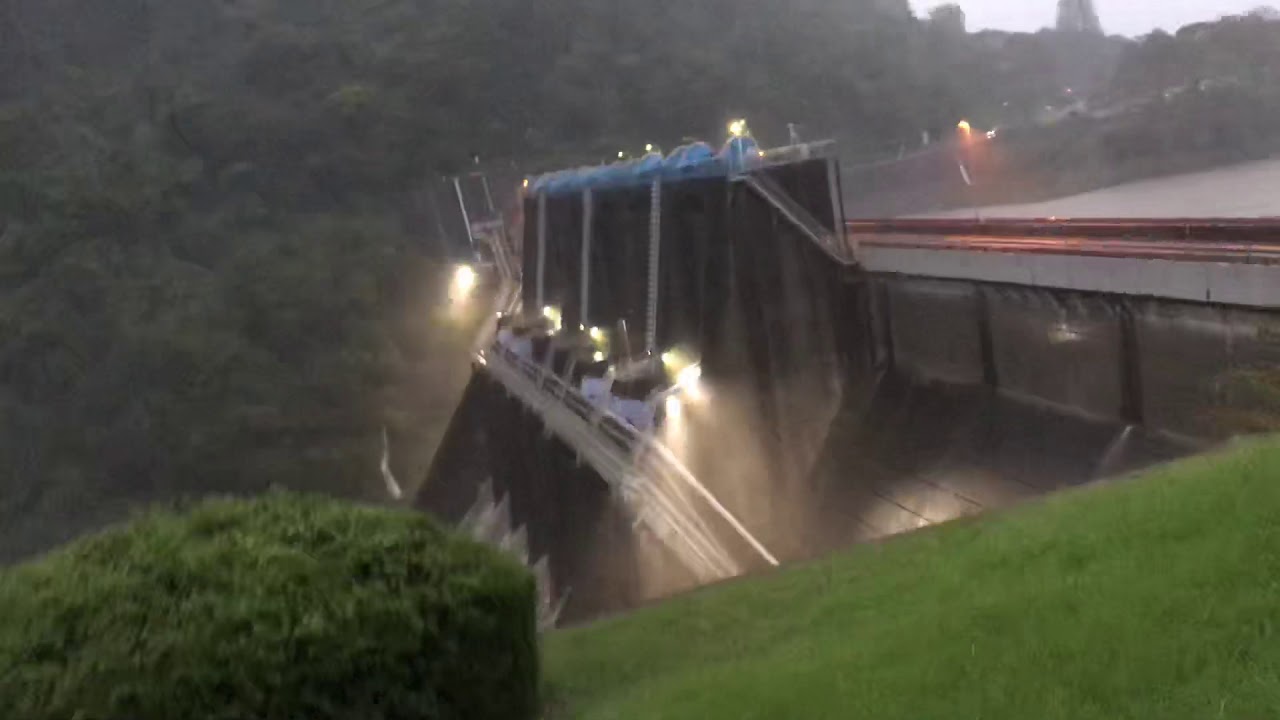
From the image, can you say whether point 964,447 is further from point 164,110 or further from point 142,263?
point 164,110

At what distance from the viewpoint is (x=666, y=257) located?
70.9 ft

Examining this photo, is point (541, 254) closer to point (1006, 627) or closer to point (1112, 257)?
point (1112, 257)

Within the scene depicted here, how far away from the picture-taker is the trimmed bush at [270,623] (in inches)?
169

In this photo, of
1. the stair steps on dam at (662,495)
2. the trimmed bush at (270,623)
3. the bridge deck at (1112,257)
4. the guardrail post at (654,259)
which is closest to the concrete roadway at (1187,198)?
the bridge deck at (1112,257)

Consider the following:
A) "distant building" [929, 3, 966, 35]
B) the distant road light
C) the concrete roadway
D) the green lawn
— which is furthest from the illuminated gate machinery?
"distant building" [929, 3, 966, 35]

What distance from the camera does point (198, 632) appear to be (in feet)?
14.4

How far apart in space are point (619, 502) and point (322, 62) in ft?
136

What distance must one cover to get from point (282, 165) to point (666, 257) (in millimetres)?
31999

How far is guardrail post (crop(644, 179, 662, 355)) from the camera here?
21272 mm

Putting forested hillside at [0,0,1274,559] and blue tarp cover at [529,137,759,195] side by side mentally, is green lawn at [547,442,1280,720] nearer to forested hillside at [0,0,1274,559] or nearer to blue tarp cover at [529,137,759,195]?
blue tarp cover at [529,137,759,195]

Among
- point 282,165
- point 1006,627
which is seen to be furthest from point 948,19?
point 1006,627

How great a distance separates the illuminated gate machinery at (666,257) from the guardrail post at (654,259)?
3 cm

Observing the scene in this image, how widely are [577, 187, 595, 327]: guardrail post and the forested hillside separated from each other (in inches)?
452

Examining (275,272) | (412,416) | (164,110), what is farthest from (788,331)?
(164,110)
